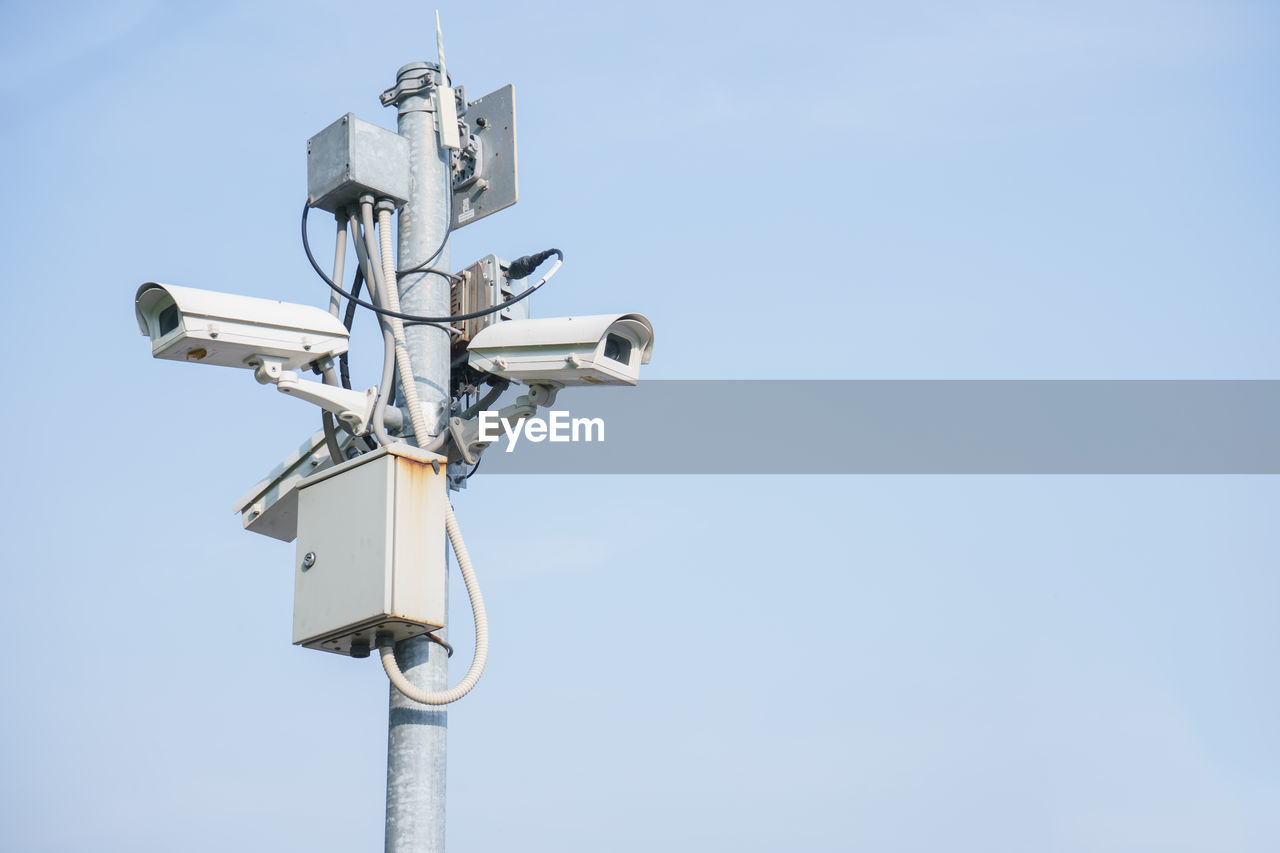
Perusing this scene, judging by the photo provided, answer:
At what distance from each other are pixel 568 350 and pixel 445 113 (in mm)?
1216

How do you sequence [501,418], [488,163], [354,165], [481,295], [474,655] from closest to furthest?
[474,655] → [501,418] → [354,165] → [481,295] → [488,163]

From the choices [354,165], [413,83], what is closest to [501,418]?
[354,165]

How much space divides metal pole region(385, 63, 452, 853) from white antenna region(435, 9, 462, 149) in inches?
2.4

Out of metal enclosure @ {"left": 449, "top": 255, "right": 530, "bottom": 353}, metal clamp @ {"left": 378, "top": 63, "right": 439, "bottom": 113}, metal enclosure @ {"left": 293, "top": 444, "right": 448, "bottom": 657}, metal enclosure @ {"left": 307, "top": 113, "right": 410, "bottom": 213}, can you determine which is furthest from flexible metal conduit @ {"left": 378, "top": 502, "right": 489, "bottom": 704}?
metal clamp @ {"left": 378, "top": 63, "right": 439, "bottom": 113}

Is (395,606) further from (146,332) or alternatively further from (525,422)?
(146,332)

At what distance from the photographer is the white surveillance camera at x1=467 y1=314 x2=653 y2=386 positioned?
5336 millimetres

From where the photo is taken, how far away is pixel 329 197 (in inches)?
233

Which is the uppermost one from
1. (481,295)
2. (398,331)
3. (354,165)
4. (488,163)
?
(488,163)

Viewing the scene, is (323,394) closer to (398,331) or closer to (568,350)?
(398,331)

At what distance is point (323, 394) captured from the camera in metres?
5.46

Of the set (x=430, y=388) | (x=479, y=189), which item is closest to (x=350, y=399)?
(x=430, y=388)

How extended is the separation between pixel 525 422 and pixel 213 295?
114 cm

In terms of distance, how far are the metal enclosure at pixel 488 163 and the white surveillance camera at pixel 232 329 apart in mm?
928

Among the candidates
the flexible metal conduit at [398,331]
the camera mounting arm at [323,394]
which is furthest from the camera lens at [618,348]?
the camera mounting arm at [323,394]
